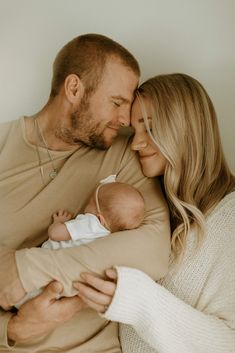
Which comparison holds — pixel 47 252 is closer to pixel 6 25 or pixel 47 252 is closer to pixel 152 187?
pixel 152 187

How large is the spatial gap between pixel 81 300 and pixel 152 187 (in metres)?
0.50

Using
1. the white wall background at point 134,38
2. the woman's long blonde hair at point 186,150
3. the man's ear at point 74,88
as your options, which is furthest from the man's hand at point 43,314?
the white wall background at point 134,38

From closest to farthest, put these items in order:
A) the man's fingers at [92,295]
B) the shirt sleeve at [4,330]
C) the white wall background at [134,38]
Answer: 1. the man's fingers at [92,295]
2. the shirt sleeve at [4,330]
3. the white wall background at [134,38]

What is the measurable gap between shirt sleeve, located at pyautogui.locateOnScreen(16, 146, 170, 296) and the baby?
0.16ft

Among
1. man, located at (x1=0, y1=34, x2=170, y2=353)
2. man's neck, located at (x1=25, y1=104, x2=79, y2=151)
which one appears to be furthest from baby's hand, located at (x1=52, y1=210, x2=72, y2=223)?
man's neck, located at (x1=25, y1=104, x2=79, y2=151)

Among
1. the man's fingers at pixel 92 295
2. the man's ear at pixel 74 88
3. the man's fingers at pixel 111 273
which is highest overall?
the man's ear at pixel 74 88

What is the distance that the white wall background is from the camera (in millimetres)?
2023

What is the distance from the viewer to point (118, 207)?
57.1 inches

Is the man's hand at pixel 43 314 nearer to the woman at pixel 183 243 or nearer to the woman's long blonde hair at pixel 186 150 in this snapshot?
the woman at pixel 183 243

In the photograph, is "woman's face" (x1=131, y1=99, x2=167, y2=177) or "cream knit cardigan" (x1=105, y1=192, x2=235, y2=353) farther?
"woman's face" (x1=131, y1=99, x2=167, y2=177)

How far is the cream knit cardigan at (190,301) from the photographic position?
54.5 inches

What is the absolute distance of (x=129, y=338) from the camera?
5.32ft

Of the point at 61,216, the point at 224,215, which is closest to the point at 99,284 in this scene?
the point at 61,216

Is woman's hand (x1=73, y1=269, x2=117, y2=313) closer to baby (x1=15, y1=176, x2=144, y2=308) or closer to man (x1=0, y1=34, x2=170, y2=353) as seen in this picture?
man (x1=0, y1=34, x2=170, y2=353)
